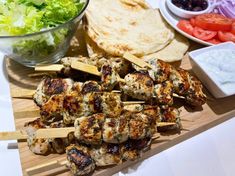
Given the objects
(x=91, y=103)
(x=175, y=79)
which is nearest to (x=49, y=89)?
(x=91, y=103)

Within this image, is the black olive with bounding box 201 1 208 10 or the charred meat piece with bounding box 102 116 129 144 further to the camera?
the black olive with bounding box 201 1 208 10

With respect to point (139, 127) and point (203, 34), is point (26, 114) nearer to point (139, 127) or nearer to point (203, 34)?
point (139, 127)

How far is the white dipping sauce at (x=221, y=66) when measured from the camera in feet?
6.18

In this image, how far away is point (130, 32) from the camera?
2240 mm

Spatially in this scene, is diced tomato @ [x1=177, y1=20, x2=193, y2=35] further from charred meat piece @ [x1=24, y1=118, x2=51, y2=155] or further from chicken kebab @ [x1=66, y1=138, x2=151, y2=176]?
charred meat piece @ [x1=24, y1=118, x2=51, y2=155]

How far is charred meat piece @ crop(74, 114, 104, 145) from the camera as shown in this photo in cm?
150

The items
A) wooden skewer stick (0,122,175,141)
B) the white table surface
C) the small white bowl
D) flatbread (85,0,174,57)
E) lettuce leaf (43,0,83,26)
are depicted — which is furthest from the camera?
the small white bowl

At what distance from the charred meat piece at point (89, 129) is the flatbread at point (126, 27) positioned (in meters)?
0.64

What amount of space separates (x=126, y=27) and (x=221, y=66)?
2.39 feet

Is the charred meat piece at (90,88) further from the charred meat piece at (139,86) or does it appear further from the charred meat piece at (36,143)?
the charred meat piece at (36,143)

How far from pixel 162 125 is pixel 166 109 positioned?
0.38 feet

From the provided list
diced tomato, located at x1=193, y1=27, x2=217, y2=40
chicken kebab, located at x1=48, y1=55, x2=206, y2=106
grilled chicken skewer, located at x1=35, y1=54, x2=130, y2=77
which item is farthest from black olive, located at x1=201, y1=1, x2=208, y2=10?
grilled chicken skewer, located at x1=35, y1=54, x2=130, y2=77

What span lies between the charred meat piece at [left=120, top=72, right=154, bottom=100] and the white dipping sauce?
423 mm

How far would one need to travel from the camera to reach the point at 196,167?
1739 mm
